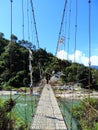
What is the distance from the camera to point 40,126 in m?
8.03

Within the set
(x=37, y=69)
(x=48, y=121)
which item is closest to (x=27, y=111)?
(x=48, y=121)

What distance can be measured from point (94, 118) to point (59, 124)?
512 cm

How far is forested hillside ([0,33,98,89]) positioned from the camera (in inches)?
1706

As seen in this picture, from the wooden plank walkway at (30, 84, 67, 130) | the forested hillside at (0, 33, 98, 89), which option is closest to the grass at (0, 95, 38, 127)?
the wooden plank walkway at (30, 84, 67, 130)

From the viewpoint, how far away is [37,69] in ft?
150

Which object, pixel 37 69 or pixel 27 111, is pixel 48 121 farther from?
pixel 37 69

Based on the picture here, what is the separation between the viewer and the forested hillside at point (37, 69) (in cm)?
4334

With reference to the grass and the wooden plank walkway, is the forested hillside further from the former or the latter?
the wooden plank walkway

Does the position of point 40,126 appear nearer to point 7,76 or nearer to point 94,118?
point 94,118

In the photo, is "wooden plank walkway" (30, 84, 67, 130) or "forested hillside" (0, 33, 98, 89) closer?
"wooden plank walkway" (30, 84, 67, 130)

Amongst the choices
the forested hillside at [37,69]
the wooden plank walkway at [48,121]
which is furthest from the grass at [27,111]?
the forested hillside at [37,69]

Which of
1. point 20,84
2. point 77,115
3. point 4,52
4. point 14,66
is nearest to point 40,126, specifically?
point 77,115

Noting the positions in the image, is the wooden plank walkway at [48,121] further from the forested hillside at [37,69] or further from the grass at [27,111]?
the forested hillside at [37,69]

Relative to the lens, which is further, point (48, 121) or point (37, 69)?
point (37, 69)
